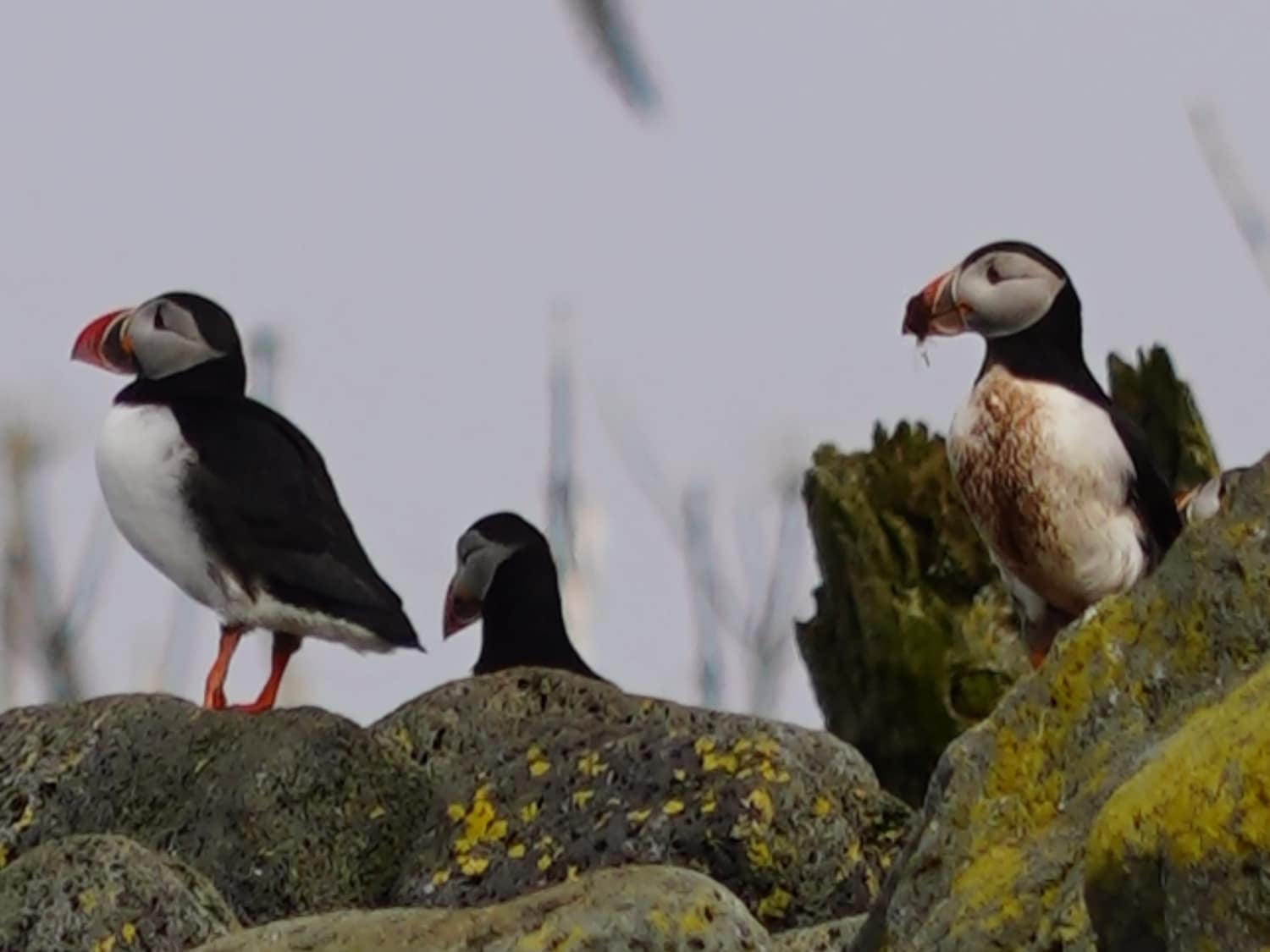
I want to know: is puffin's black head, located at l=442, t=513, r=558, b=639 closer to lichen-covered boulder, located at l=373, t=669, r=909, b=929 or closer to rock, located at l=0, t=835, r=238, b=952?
lichen-covered boulder, located at l=373, t=669, r=909, b=929

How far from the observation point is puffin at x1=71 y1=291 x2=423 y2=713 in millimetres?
8906

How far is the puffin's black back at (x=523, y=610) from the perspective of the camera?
9.70 meters

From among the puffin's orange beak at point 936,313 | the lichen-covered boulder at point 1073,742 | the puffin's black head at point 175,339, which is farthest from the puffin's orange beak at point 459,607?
the lichen-covered boulder at point 1073,742

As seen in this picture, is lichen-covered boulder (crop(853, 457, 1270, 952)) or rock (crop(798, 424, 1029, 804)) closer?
lichen-covered boulder (crop(853, 457, 1270, 952))

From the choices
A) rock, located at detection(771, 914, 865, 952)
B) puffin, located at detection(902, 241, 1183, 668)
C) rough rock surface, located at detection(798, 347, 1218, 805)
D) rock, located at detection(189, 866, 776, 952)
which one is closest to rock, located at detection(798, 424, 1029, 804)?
rough rock surface, located at detection(798, 347, 1218, 805)

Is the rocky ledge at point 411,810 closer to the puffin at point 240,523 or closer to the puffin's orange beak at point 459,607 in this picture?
the puffin at point 240,523

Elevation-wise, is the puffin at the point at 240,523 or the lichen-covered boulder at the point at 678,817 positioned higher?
the puffin at the point at 240,523

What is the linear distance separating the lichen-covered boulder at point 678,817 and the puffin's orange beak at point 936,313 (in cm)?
235

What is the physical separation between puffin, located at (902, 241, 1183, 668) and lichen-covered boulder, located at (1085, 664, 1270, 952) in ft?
15.1

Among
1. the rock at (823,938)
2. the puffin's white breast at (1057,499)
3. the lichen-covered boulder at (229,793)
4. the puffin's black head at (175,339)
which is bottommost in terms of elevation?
the rock at (823,938)

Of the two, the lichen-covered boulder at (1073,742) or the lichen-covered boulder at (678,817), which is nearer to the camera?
the lichen-covered boulder at (1073,742)

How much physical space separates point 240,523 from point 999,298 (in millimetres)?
2424

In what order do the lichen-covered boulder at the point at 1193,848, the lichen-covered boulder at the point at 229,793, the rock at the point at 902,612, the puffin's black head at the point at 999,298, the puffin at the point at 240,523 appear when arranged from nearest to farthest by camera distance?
the lichen-covered boulder at the point at 1193,848
the lichen-covered boulder at the point at 229,793
the rock at the point at 902,612
the puffin's black head at the point at 999,298
the puffin at the point at 240,523

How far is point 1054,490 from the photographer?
7.72 m
